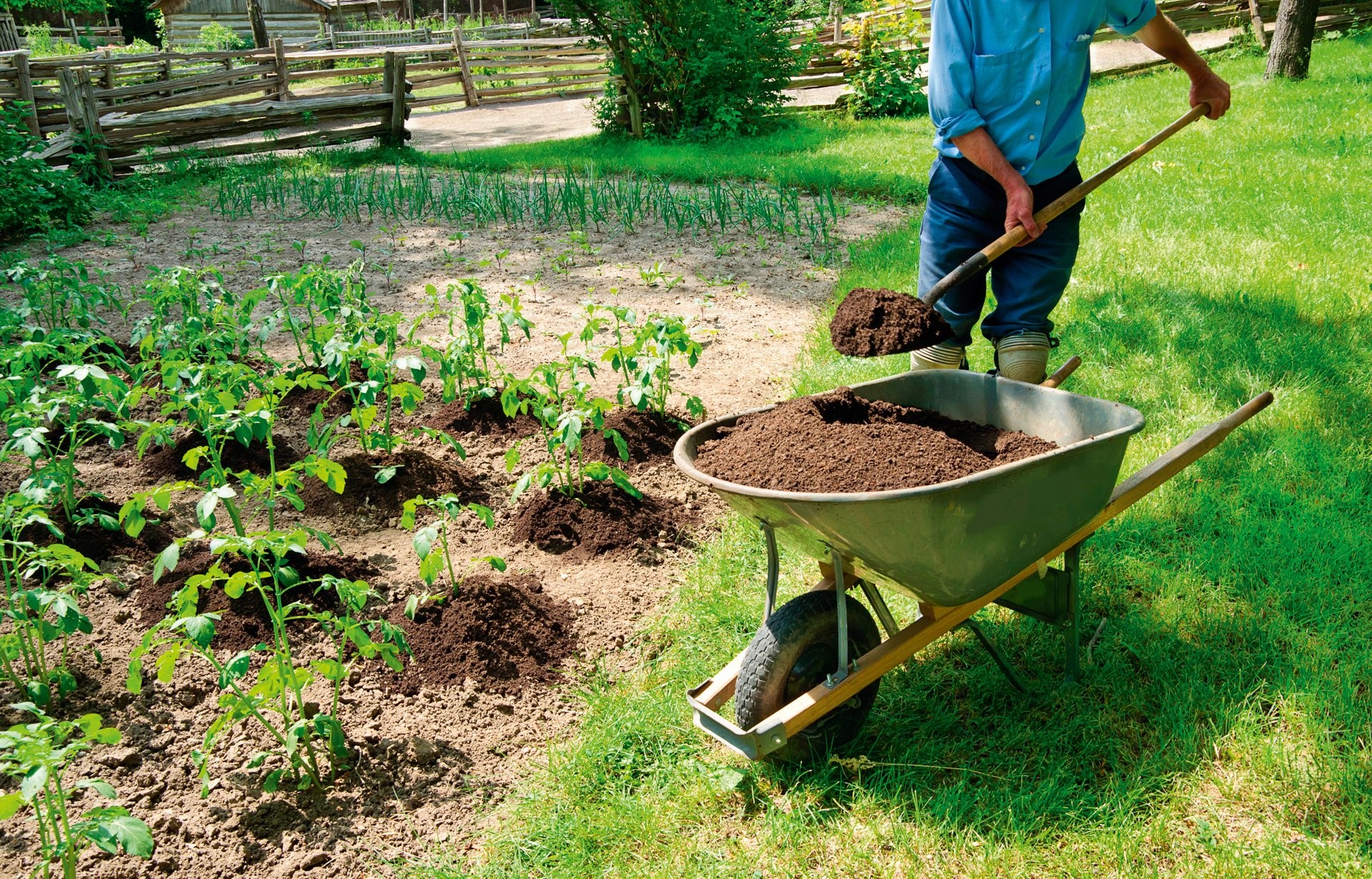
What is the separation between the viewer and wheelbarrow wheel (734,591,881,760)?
6.97 feet

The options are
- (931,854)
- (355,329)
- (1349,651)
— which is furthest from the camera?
(355,329)

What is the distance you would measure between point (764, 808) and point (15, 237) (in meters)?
8.22

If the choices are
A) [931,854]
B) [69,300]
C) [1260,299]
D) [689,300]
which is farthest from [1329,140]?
[69,300]

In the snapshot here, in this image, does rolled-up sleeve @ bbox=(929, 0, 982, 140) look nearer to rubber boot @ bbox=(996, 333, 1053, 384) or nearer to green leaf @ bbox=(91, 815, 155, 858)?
rubber boot @ bbox=(996, 333, 1053, 384)

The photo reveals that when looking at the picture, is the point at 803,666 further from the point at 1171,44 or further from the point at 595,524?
the point at 1171,44

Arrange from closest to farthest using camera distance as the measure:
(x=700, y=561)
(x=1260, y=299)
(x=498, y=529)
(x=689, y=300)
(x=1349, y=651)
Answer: (x=1349, y=651)
(x=700, y=561)
(x=498, y=529)
(x=1260, y=299)
(x=689, y=300)

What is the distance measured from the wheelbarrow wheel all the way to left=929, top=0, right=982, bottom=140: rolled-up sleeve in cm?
148

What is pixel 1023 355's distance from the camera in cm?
312

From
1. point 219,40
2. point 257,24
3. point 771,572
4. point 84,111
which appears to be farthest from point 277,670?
point 219,40

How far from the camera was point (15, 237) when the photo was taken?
774cm

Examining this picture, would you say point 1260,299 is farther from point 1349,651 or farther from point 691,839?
point 691,839

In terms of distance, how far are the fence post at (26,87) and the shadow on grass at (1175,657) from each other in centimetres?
1191

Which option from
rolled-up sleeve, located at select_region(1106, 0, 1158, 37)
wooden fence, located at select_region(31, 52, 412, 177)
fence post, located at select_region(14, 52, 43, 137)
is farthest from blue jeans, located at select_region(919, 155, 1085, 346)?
fence post, located at select_region(14, 52, 43, 137)

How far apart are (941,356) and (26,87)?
12.2 metres
